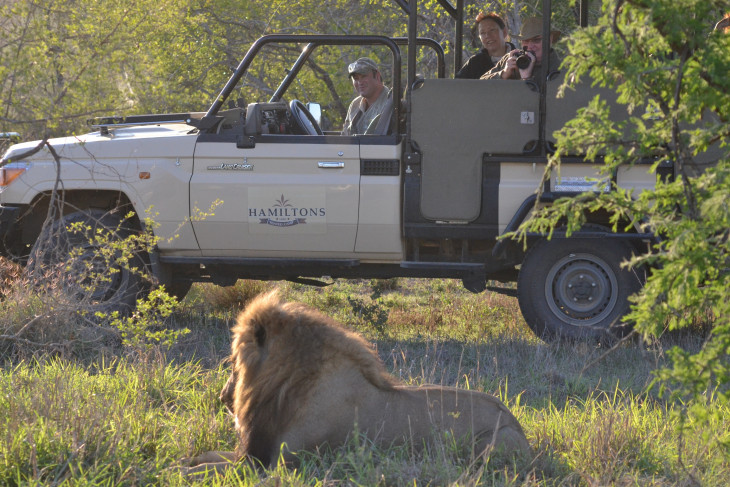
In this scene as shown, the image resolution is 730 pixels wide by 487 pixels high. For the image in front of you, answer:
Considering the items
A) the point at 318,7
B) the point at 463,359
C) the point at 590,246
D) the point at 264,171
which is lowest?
A: the point at 463,359

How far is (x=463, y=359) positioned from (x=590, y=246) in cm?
119

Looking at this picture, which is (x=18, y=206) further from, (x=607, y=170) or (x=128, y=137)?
(x=607, y=170)

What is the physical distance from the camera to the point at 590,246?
623 cm

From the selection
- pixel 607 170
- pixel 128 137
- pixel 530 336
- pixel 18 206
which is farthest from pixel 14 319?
pixel 607 170

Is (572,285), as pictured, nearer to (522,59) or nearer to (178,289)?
(522,59)

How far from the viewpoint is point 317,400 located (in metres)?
3.44

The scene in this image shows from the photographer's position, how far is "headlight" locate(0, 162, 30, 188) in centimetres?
641

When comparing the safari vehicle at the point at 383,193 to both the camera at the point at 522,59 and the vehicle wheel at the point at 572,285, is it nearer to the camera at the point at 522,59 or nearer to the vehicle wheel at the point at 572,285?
the vehicle wheel at the point at 572,285

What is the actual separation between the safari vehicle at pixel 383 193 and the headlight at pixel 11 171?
0.4 inches

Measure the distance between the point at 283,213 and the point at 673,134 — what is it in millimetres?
3746

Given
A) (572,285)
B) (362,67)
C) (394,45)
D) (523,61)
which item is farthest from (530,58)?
(572,285)

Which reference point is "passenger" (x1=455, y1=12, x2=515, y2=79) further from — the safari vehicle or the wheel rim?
the wheel rim

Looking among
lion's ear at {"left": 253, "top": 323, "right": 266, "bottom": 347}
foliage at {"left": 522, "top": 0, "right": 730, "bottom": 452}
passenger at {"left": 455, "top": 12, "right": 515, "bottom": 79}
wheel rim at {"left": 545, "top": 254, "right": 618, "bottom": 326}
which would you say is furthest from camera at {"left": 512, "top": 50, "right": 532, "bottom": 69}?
lion's ear at {"left": 253, "top": 323, "right": 266, "bottom": 347}

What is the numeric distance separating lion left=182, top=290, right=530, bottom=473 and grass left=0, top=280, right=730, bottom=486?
0.08 metres
